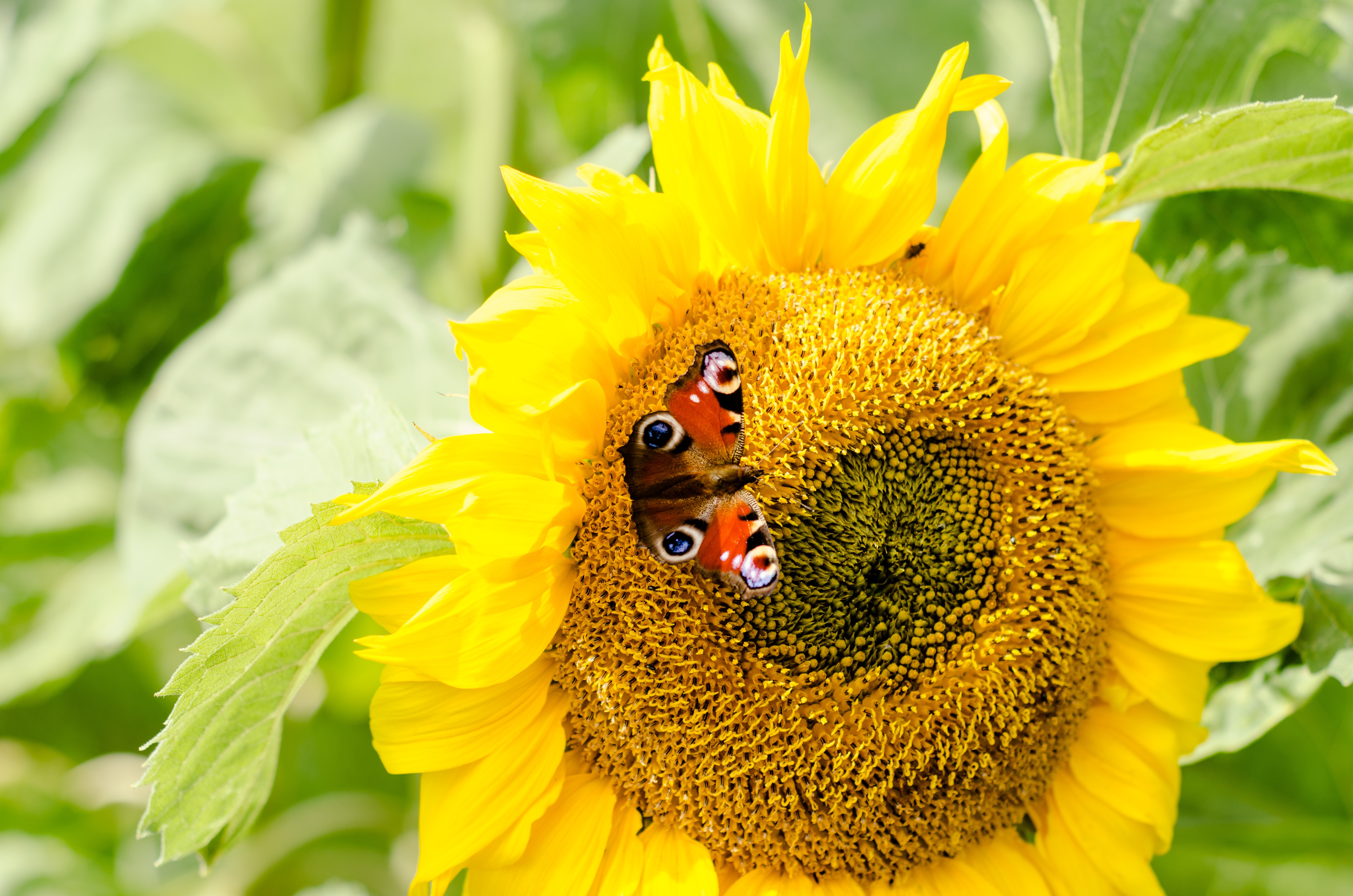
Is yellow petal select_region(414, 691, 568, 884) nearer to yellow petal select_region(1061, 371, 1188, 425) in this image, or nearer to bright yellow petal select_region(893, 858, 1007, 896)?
bright yellow petal select_region(893, 858, 1007, 896)

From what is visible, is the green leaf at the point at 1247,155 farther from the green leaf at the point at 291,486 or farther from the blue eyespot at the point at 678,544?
the green leaf at the point at 291,486

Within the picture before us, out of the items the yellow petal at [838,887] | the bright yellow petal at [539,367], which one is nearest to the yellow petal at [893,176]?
A: the bright yellow petal at [539,367]

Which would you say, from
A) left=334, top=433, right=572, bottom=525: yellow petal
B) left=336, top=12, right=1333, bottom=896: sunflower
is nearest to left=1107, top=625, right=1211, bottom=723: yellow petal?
left=336, top=12, right=1333, bottom=896: sunflower

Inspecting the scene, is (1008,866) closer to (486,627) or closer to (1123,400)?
(1123,400)

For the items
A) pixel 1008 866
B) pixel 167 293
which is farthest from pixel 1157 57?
pixel 167 293

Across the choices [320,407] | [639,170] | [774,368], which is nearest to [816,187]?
[774,368]

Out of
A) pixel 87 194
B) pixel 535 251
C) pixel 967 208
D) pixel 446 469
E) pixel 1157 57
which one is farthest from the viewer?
pixel 87 194

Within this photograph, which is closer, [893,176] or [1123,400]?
[893,176]
